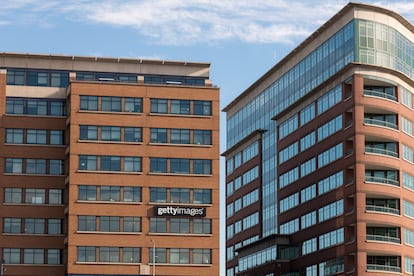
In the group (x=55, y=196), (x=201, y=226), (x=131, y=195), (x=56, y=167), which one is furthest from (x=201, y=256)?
(x=56, y=167)

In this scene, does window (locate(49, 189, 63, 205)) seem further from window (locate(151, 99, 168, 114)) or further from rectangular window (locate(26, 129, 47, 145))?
window (locate(151, 99, 168, 114))

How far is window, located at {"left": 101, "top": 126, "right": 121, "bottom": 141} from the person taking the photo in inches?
5182

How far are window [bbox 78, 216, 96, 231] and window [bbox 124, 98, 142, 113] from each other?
14.4 metres

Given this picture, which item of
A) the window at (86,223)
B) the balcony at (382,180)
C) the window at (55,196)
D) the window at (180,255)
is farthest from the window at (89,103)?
the balcony at (382,180)

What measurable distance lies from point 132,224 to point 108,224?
2.97 metres

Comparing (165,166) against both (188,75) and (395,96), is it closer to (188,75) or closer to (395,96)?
(188,75)

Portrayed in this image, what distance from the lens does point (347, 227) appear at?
476 ft

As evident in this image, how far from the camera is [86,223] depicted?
425 feet

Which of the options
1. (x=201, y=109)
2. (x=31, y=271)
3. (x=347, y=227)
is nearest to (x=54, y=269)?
(x=31, y=271)

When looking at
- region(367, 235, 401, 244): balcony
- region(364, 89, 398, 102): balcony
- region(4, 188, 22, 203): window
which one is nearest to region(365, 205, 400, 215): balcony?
region(367, 235, 401, 244): balcony

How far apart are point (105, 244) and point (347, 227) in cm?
3578

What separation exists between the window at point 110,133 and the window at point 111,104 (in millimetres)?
2330

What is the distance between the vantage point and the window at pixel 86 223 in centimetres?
12938

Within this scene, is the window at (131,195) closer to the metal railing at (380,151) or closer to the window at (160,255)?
the window at (160,255)
